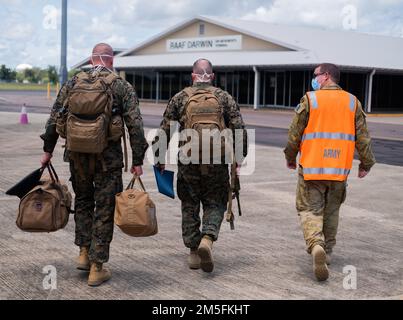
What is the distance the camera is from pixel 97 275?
15.9 ft

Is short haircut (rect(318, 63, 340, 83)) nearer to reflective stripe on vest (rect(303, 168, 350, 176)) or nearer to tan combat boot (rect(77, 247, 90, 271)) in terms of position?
reflective stripe on vest (rect(303, 168, 350, 176))

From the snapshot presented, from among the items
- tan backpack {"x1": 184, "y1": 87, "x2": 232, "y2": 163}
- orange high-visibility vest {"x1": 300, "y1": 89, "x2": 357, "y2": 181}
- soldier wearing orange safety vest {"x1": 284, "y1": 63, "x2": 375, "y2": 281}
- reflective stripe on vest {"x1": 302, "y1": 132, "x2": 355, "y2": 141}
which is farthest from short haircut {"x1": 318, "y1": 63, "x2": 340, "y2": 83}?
tan backpack {"x1": 184, "y1": 87, "x2": 232, "y2": 163}

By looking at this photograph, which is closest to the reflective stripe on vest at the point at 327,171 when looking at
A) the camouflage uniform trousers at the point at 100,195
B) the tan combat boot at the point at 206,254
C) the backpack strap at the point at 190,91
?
the tan combat boot at the point at 206,254

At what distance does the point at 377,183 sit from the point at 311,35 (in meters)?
32.5

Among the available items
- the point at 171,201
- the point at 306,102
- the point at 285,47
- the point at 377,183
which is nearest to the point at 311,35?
the point at 285,47

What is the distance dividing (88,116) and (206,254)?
4.84 ft

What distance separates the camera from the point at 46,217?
16.1 ft

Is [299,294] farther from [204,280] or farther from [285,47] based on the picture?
[285,47]

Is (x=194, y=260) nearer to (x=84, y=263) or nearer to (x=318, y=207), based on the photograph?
(x=84, y=263)

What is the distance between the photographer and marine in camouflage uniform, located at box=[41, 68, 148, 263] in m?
4.84

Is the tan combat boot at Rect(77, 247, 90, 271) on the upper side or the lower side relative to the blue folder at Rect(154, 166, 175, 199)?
lower

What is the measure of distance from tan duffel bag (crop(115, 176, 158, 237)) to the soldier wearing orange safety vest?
1361mm

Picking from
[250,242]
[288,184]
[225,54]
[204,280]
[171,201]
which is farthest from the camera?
[225,54]

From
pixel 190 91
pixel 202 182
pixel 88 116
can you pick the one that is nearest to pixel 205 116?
pixel 190 91
